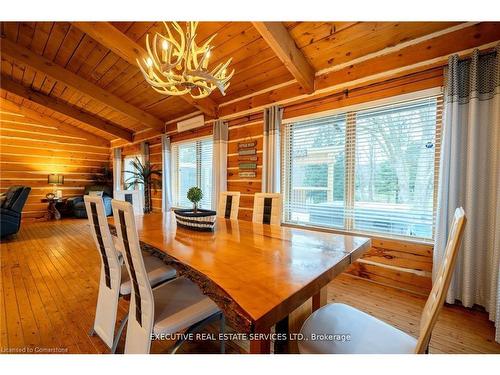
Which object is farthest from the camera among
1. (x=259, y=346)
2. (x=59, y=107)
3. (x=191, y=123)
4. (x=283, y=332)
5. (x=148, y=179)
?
(x=148, y=179)

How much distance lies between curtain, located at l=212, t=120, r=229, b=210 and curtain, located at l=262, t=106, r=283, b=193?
98 cm

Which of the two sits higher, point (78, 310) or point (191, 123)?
point (191, 123)

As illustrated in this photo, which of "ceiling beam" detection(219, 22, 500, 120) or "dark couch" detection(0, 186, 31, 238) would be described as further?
"dark couch" detection(0, 186, 31, 238)

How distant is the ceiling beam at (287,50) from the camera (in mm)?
2152

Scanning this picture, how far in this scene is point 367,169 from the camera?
8.55 ft

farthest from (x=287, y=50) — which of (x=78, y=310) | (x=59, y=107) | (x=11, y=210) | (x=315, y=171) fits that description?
(x=59, y=107)

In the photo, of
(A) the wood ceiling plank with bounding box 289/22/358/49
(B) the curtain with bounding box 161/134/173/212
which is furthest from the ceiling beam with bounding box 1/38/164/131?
(A) the wood ceiling plank with bounding box 289/22/358/49

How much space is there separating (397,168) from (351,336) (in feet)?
6.48

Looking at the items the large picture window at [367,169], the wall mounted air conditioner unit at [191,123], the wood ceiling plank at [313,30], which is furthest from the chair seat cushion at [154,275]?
the wall mounted air conditioner unit at [191,123]

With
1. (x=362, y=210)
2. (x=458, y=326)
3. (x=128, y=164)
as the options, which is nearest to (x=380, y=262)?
(x=362, y=210)

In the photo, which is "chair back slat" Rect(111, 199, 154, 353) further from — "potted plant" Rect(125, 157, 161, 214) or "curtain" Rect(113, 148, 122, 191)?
"curtain" Rect(113, 148, 122, 191)

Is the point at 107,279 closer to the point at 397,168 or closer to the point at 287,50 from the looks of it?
the point at 287,50

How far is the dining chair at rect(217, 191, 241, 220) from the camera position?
266cm
